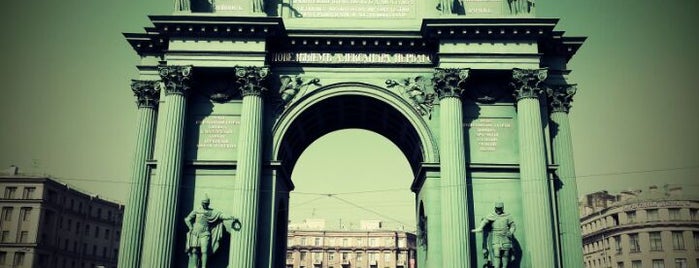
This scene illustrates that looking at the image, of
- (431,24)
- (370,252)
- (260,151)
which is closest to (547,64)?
(431,24)

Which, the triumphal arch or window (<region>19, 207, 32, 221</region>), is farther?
window (<region>19, 207, 32, 221</region>)

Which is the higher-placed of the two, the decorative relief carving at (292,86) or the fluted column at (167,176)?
the decorative relief carving at (292,86)

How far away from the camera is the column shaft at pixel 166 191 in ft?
75.5

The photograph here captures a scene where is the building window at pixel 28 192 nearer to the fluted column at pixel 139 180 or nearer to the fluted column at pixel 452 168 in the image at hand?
the fluted column at pixel 139 180

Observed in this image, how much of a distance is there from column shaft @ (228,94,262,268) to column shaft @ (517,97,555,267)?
10.7m

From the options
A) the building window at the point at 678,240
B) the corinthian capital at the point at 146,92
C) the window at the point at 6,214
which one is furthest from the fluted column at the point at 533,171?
the window at the point at 6,214

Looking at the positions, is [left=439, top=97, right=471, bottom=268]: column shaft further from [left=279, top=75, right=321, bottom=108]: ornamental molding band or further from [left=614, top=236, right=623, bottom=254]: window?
[left=614, top=236, right=623, bottom=254]: window

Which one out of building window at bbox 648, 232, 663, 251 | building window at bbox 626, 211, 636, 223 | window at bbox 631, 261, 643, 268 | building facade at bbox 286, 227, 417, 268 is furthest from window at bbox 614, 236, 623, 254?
building facade at bbox 286, 227, 417, 268

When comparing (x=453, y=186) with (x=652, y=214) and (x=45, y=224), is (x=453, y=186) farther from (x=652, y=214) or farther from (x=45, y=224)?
(x=45, y=224)

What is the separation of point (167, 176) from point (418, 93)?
11032mm

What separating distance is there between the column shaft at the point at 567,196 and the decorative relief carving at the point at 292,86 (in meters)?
10.9

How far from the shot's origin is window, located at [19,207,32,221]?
218ft

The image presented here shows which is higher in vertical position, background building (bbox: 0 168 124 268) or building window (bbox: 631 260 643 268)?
background building (bbox: 0 168 124 268)

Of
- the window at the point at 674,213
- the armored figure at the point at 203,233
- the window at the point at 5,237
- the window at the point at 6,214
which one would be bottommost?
the armored figure at the point at 203,233
